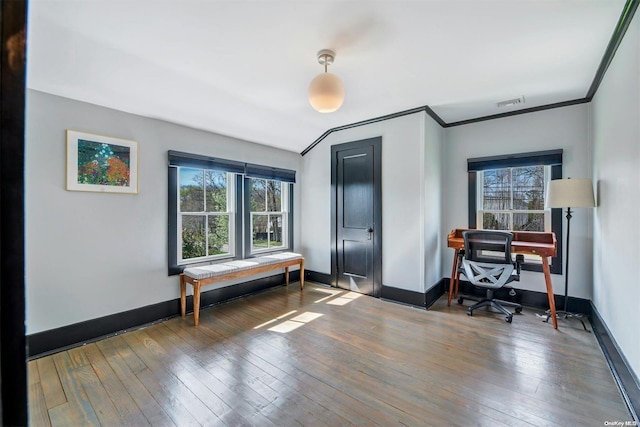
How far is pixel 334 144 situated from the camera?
461cm

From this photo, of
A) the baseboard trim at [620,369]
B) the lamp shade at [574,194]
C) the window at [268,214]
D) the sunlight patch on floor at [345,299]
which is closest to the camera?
the baseboard trim at [620,369]

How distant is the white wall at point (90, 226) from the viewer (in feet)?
8.16

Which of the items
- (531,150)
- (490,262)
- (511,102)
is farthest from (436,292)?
(511,102)

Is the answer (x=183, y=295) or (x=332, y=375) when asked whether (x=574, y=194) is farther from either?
(x=183, y=295)

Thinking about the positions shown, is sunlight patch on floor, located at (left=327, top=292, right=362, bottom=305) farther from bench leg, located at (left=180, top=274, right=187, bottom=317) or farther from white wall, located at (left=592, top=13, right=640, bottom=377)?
white wall, located at (left=592, top=13, right=640, bottom=377)

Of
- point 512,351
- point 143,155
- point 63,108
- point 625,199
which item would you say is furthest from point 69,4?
point 512,351

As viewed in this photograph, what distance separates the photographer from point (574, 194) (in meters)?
2.90

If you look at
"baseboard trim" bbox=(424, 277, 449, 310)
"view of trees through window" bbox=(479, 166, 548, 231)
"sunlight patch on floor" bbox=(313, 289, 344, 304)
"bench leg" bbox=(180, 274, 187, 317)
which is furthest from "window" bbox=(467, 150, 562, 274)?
"bench leg" bbox=(180, 274, 187, 317)

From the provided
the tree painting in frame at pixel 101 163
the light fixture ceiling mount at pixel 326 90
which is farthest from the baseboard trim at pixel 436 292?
the tree painting in frame at pixel 101 163

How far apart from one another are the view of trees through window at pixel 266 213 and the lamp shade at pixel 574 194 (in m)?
3.76

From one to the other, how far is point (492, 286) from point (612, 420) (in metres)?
1.64

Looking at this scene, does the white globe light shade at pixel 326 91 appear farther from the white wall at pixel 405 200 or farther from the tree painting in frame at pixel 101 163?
the tree painting in frame at pixel 101 163

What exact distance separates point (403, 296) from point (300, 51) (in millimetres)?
3182

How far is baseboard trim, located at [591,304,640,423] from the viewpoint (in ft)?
5.84
